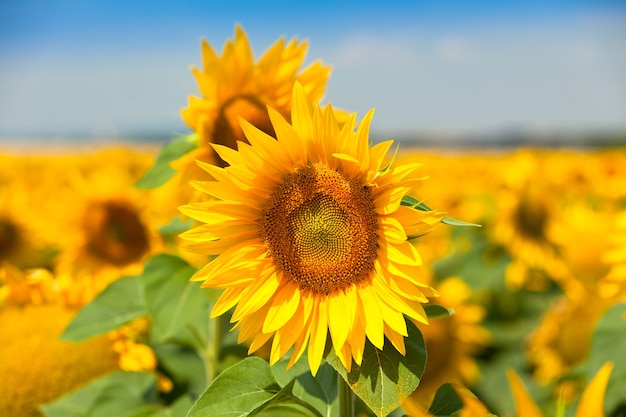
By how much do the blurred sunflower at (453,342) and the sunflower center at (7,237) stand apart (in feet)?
9.45

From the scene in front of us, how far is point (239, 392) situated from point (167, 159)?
829 mm

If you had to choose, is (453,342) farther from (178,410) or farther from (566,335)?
(178,410)

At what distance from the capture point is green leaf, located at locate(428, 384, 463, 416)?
1521 millimetres

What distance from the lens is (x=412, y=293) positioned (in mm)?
1409

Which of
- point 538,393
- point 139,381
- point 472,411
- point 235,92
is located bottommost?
point 538,393

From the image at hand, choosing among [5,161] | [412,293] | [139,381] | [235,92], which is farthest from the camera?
[5,161]

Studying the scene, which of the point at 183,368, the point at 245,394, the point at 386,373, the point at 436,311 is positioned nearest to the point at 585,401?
the point at 386,373

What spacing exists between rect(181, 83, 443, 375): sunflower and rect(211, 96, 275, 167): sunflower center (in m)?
0.43

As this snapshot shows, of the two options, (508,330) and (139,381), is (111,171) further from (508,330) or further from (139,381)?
(508,330)

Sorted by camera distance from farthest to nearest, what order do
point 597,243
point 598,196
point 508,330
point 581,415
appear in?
point 598,196
point 508,330
point 597,243
point 581,415

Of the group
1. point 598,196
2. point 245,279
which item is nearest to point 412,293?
point 245,279

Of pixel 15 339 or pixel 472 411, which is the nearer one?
pixel 472 411

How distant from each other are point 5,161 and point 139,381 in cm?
902

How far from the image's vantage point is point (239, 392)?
4.72ft
